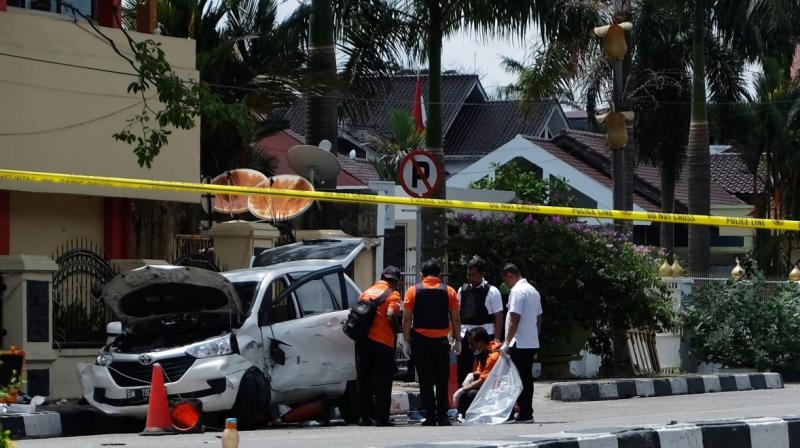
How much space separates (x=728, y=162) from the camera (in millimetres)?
58000

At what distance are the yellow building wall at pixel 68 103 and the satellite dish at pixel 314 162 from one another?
65.0 inches

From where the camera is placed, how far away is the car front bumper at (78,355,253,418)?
13852mm

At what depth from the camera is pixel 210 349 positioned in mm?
14039

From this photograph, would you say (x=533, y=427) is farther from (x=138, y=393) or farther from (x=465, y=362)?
(x=138, y=393)

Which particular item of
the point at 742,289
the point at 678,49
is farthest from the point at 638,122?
the point at 742,289

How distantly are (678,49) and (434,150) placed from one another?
783 inches

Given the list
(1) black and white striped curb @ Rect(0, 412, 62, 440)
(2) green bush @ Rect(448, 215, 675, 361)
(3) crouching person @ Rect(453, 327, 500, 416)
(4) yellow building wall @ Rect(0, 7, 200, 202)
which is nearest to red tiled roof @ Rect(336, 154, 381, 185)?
(2) green bush @ Rect(448, 215, 675, 361)

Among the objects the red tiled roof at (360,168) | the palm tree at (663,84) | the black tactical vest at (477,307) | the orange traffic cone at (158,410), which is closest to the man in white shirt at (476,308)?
the black tactical vest at (477,307)

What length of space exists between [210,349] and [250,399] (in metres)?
0.59

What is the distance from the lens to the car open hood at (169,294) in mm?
14328

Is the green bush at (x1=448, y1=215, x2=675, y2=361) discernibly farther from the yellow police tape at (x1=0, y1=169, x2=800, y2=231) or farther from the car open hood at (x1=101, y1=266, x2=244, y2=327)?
the car open hood at (x1=101, y1=266, x2=244, y2=327)

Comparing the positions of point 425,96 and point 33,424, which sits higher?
point 425,96

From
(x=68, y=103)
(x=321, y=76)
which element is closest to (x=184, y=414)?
(x=68, y=103)

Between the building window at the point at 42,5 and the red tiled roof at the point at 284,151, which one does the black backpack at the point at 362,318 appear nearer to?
the building window at the point at 42,5
